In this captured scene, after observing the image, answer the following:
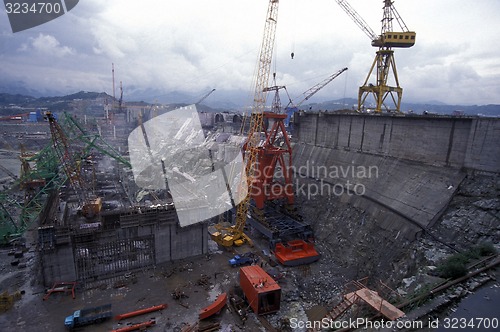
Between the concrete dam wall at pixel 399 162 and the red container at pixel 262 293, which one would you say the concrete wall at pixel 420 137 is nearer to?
the concrete dam wall at pixel 399 162

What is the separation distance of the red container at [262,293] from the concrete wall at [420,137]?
55.4 feet

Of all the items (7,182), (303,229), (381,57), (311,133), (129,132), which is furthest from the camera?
(129,132)

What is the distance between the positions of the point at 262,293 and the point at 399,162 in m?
17.6

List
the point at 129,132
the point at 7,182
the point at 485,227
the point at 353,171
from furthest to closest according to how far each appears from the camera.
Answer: the point at 129,132 < the point at 7,182 < the point at 353,171 < the point at 485,227

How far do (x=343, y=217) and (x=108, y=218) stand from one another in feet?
64.5

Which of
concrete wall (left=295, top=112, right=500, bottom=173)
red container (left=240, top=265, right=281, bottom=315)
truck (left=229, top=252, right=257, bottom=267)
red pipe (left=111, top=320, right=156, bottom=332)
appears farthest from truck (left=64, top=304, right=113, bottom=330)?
concrete wall (left=295, top=112, right=500, bottom=173)

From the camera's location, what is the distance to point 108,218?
20.3m

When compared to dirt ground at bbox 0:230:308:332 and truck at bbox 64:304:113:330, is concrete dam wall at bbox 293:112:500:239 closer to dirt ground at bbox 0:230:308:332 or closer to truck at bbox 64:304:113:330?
dirt ground at bbox 0:230:308:332

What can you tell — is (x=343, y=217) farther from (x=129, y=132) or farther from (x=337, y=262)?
(x=129, y=132)

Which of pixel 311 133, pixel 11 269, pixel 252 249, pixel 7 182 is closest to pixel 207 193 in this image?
pixel 252 249

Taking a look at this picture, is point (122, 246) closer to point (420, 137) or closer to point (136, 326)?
point (136, 326)

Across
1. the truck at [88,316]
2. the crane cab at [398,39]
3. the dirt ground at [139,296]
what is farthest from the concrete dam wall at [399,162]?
the truck at [88,316]

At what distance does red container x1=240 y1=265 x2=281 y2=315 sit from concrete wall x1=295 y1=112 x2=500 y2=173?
55.4ft

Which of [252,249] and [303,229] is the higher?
[303,229]
